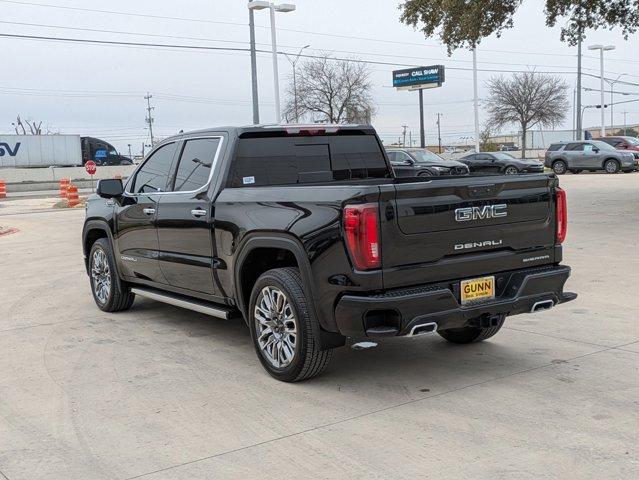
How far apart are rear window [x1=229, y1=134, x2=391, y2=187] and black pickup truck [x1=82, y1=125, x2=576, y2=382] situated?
0.03 ft

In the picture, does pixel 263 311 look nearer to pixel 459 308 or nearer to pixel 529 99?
pixel 459 308

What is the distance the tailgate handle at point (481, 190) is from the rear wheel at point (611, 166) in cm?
3271

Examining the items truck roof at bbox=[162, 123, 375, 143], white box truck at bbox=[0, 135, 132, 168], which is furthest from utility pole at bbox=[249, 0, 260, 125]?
white box truck at bbox=[0, 135, 132, 168]

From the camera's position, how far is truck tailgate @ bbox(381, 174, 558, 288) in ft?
14.8

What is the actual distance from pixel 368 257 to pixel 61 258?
9442 millimetres

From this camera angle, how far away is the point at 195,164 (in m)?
6.27

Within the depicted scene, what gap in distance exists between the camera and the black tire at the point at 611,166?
1366 inches

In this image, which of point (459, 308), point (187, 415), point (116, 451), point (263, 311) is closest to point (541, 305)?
point (459, 308)

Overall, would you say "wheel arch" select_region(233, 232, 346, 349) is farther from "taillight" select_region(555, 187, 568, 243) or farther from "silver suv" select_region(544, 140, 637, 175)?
"silver suv" select_region(544, 140, 637, 175)

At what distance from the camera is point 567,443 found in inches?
154

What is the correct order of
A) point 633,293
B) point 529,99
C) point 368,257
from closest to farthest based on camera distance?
point 368,257 → point 633,293 → point 529,99

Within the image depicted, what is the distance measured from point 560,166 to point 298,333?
114ft

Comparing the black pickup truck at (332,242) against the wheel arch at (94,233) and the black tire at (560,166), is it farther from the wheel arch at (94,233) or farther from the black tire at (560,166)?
the black tire at (560,166)

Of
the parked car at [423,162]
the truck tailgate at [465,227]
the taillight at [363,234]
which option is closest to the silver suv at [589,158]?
the parked car at [423,162]
